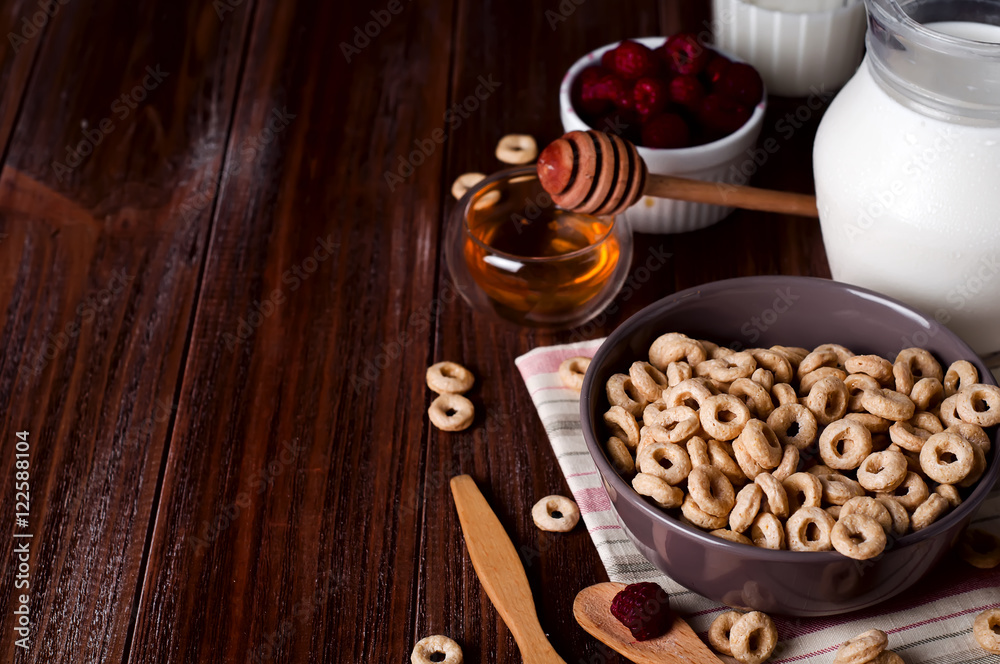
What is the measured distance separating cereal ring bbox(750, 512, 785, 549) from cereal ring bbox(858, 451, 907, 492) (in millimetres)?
77

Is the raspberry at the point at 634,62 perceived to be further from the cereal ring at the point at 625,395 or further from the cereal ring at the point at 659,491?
the cereal ring at the point at 659,491

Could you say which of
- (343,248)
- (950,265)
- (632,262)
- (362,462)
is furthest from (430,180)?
(950,265)

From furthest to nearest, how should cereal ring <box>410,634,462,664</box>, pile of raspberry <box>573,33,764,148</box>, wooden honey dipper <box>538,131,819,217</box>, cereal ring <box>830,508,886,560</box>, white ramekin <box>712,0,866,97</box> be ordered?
1. white ramekin <box>712,0,866,97</box>
2. pile of raspberry <box>573,33,764,148</box>
3. wooden honey dipper <box>538,131,819,217</box>
4. cereal ring <box>410,634,462,664</box>
5. cereal ring <box>830,508,886,560</box>

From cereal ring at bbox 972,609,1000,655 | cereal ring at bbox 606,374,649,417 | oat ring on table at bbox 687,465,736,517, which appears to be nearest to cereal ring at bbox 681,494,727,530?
oat ring on table at bbox 687,465,736,517

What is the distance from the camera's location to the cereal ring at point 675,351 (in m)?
0.82

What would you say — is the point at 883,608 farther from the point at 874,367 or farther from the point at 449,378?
the point at 449,378

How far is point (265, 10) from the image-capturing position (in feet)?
4.66

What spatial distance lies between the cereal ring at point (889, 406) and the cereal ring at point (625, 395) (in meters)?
0.17

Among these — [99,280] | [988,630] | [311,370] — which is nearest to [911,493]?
[988,630]

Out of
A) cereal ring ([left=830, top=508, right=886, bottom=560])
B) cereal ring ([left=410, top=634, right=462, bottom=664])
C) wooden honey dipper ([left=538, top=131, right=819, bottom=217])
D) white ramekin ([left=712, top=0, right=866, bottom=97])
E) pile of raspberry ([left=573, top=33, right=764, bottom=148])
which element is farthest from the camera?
white ramekin ([left=712, top=0, right=866, bottom=97])

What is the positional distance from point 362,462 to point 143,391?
0.24 metres

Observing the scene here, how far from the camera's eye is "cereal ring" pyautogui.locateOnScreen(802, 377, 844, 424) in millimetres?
767

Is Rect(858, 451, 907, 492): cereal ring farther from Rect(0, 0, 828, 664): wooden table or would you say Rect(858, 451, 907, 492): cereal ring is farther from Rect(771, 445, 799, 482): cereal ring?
Rect(0, 0, 828, 664): wooden table

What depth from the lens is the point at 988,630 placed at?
2.37 ft
